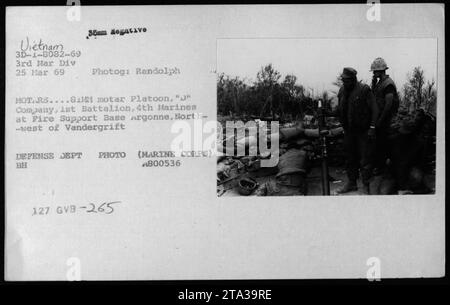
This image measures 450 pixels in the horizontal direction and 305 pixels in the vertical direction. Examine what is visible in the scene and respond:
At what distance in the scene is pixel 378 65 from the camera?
5.74 feet

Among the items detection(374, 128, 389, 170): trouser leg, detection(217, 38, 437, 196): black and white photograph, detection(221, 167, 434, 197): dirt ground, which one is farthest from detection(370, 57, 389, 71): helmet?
detection(221, 167, 434, 197): dirt ground

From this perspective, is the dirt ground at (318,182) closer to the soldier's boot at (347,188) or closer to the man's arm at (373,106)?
the soldier's boot at (347,188)

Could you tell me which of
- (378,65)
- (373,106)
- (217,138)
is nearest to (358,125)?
(373,106)

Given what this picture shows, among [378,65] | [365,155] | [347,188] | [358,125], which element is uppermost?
[378,65]

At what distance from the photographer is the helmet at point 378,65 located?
175 centimetres

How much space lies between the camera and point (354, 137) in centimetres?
175

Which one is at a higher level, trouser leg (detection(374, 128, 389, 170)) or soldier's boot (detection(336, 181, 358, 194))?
trouser leg (detection(374, 128, 389, 170))

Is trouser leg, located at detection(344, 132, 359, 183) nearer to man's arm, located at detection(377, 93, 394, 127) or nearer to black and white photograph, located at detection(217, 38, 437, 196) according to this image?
black and white photograph, located at detection(217, 38, 437, 196)

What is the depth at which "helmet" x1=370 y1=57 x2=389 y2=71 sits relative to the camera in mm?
1750

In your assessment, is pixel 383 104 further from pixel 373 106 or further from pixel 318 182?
pixel 318 182
